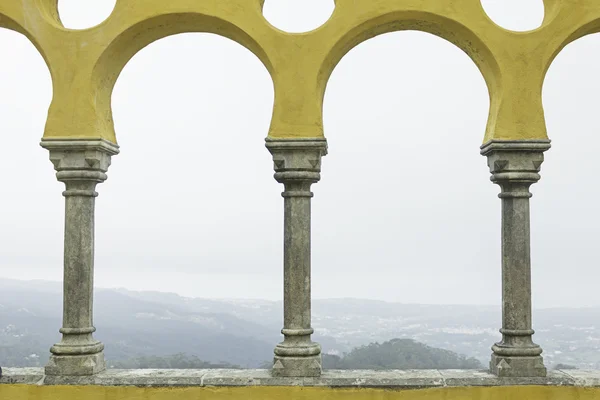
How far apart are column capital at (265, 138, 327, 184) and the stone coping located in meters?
1.68

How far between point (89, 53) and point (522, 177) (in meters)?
3.84

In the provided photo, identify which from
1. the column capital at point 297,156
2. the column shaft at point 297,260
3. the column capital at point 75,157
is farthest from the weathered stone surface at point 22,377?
the column capital at point 297,156

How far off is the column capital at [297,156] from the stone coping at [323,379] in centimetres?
168

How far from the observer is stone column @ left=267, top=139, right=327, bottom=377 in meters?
6.18

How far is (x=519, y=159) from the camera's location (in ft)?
20.4

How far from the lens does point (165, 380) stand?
6.18 m

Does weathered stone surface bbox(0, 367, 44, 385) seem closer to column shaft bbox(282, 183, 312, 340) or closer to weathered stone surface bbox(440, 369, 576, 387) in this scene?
column shaft bbox(282, 183, 312, 340)

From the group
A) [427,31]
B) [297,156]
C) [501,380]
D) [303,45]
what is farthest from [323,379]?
[427,31]

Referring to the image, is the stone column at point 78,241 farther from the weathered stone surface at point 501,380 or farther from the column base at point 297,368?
the weathered stone surface at point 501,380

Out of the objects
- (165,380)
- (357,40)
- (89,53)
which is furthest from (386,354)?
(89,53)

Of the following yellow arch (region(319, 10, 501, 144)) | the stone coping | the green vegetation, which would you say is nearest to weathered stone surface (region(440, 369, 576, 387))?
the stone coping

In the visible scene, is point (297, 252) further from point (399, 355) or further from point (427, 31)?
point (399, 355)

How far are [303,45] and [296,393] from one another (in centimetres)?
293

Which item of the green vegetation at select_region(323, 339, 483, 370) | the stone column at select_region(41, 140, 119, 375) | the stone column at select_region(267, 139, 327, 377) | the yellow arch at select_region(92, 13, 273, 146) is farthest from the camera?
the green vegetation at select_region(323, 339, 483, 370)
